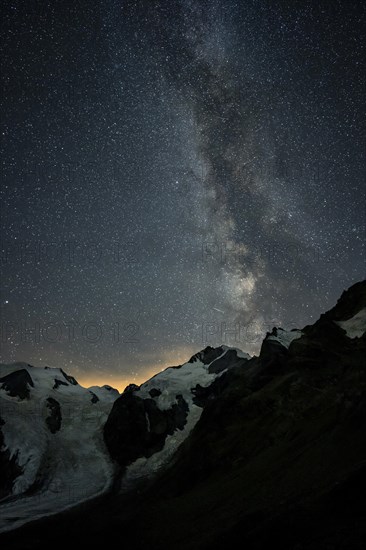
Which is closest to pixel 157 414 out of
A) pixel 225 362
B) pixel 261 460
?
pixel 225 362

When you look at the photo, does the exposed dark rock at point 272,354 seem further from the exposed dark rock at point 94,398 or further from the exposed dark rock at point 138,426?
A: the exposed dark rock at point 94,398

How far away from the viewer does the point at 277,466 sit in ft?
79.5

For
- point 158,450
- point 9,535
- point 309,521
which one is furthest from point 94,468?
point 309,521

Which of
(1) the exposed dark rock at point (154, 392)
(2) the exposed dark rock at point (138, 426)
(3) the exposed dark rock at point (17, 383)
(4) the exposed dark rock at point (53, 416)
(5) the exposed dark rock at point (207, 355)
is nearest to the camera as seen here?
(2) the exposed dark rock at point (138, 426)

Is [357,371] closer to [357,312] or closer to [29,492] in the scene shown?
[357,312]

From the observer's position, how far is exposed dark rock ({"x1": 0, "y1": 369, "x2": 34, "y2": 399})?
239 ft

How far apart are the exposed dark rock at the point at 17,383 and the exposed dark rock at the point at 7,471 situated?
14989 millimetres

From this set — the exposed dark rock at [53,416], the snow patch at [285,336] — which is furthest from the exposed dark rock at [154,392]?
the snow patch at [285,336]

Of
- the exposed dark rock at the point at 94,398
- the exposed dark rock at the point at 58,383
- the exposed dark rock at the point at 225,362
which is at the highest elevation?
the exposed dark rock at the point at 58,383

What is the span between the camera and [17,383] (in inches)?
2960

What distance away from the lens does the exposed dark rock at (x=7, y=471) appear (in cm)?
5066

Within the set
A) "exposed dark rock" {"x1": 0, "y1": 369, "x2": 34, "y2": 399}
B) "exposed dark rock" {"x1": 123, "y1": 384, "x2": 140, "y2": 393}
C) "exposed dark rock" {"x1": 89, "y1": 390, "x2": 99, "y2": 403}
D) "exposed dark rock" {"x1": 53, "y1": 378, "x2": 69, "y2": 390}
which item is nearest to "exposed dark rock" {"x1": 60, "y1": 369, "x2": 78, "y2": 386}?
"exposed dark rock" {"x1": 53, "y1": 378, "x2": 69, "y2": 390}

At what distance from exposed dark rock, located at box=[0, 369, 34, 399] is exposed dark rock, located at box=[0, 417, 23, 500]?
49.2ft

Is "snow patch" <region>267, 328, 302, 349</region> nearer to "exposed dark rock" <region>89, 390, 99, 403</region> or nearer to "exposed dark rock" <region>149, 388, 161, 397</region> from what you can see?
"exposed dark rock" <region>149, 388, 161, 397</region>
